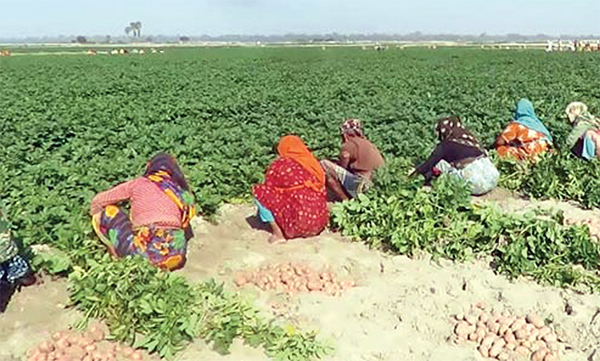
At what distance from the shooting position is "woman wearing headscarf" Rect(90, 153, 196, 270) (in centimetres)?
477

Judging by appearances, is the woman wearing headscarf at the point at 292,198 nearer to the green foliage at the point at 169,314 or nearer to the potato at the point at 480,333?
the green foliage at the point at 169,314

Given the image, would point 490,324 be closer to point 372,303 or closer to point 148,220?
point 372,303

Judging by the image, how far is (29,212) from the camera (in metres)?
5.56

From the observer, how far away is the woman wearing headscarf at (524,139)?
7.82 meters

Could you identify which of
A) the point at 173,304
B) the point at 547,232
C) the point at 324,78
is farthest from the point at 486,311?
the point at 324,78

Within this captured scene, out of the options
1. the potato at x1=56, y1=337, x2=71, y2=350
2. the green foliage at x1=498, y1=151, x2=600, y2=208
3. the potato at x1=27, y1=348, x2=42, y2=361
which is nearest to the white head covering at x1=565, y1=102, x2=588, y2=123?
the green foliage at x1=498, y1=151, x2=600, y2=208

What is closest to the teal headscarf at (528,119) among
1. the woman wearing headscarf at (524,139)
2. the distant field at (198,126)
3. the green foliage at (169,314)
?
the woman wearing headscarf at (524,139)

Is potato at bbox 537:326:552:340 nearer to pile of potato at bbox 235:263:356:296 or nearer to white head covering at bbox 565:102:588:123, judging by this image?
pile of potato at bbox 235:263:356:296

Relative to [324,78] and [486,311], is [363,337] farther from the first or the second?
[324,78]

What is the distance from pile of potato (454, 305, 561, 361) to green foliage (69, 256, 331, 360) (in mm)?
888

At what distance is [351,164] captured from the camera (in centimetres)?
673

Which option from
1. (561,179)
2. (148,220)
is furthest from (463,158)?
(148,220)

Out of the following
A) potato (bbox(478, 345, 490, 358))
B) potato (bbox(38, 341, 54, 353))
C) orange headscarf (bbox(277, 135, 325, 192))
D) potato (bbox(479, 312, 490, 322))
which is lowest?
potato (bbox(478, 345, 490, 358))

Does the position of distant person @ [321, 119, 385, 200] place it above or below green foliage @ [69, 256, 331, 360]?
above
